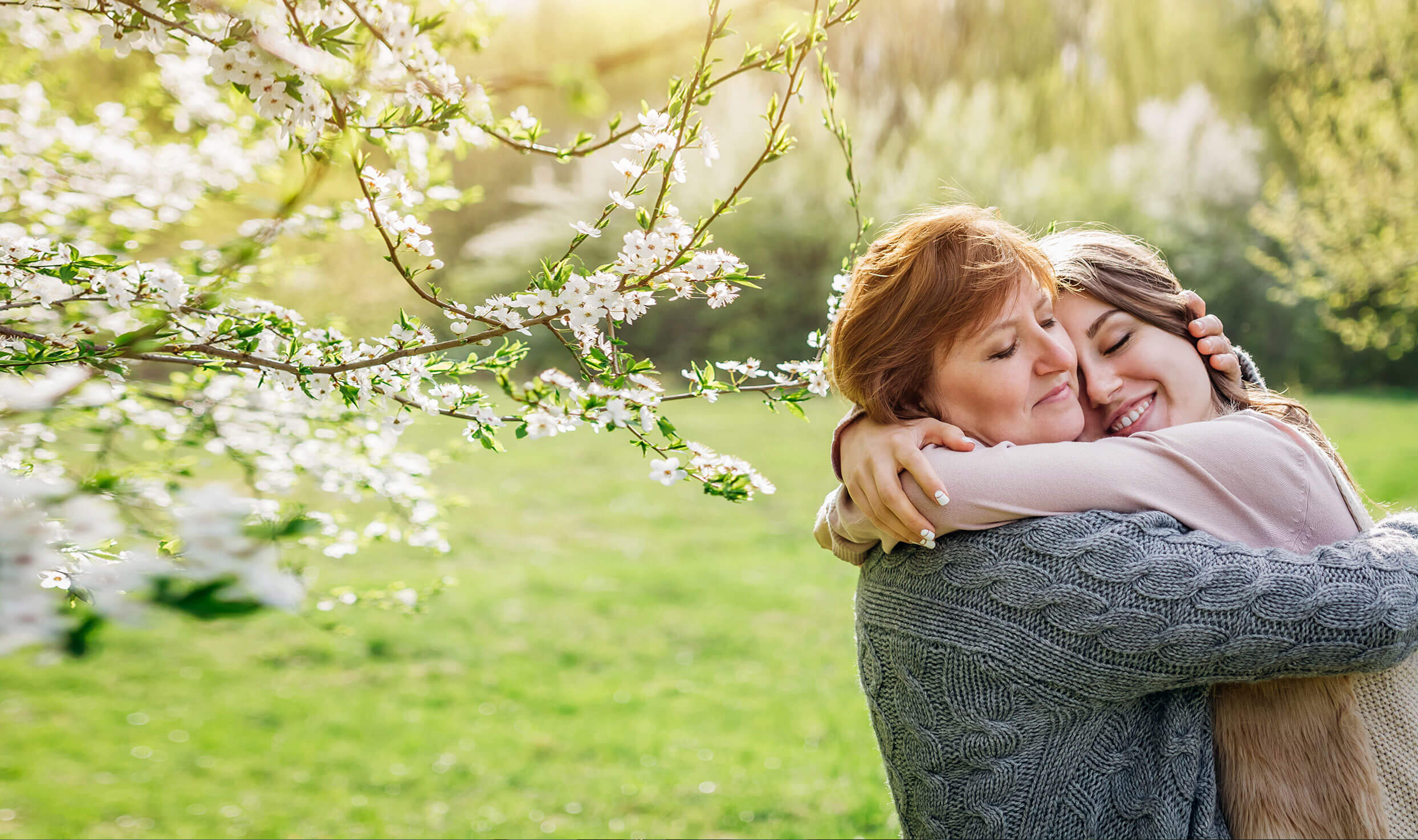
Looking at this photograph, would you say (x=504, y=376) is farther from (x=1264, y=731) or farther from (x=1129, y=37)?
(x=1129, y=37)

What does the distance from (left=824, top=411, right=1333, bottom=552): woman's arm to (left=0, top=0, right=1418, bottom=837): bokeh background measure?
0.64m

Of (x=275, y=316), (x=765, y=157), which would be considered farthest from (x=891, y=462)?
(x=275, y=316)

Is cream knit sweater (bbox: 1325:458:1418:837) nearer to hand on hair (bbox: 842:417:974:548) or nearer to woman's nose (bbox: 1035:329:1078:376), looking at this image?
woman's nose (bbox: 1035:329:1078:376)

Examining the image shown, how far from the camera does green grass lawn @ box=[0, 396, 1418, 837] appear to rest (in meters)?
3.90

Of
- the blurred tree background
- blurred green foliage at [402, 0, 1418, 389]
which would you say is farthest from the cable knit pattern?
blurred green foliage at [402, 0, 1418, 389]

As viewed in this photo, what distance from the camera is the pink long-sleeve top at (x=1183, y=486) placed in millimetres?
1586

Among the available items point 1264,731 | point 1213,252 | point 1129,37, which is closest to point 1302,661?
point 1264,731

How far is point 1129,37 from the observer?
49.9 feet

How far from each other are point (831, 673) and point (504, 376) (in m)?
4.35

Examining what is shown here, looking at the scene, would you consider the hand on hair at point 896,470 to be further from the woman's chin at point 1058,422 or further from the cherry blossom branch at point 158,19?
the cherry blossom branch at point 158,19

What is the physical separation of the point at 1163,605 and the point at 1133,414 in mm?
613

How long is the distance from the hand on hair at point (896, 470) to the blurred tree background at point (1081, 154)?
9.13 meters

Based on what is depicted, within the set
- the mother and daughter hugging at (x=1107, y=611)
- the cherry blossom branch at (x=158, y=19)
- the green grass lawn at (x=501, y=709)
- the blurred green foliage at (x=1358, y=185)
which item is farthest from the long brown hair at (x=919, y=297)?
the blurred green foliage at (x=1358, y=185)

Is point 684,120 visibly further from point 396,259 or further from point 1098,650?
point 1098,650
